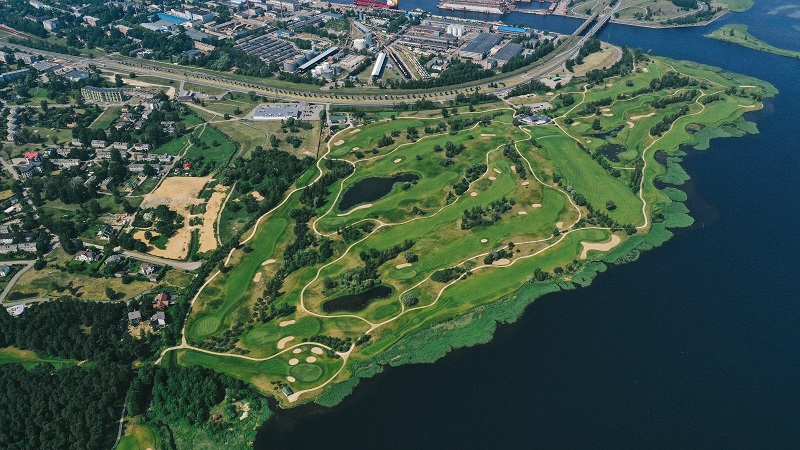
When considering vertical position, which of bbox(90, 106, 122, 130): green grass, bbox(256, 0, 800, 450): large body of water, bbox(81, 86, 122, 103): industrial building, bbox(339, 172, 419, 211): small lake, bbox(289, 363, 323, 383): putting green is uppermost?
bbox(256, 0, 800, 450): large body of water

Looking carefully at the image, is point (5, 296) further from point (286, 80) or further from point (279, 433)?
point (286, 80)

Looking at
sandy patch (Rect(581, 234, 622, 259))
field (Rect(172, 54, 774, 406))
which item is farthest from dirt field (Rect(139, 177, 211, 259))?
sandy patch (Rect(581, 234, 622, 259))

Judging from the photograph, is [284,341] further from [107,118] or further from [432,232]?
[107,118]

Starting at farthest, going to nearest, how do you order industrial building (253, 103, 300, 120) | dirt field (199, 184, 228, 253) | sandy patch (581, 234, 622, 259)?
industrial building (253, 103, 300, 120) < dirt field (199, 184, 228, 253) < sandy patch (581, 234, 622, 259)

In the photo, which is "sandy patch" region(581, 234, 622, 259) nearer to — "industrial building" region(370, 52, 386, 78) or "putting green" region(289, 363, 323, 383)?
"putting green" region(289, 363, 323, 383)

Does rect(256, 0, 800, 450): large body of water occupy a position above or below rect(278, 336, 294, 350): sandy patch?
above

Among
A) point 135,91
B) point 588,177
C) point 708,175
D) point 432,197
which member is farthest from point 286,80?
point 708,175

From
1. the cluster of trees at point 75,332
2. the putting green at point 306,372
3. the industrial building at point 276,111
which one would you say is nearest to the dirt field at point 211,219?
the cluster of trees at point 75,332
